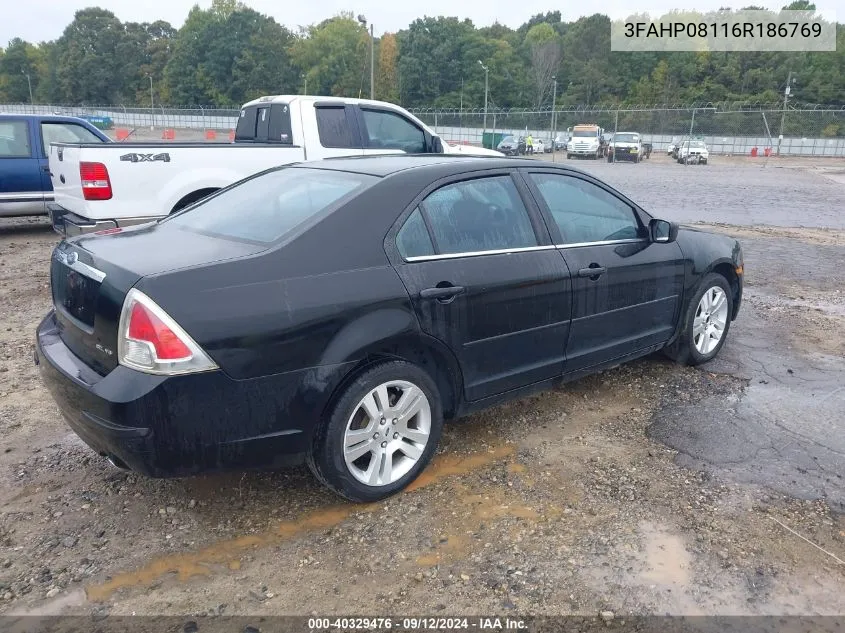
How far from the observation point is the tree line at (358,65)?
8862 centimetres

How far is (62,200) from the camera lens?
291 inches

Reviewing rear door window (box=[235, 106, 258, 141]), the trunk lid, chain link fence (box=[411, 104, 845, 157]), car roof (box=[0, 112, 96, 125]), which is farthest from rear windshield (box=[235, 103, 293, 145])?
chain link fence (box=[411, 104, 845, 157])

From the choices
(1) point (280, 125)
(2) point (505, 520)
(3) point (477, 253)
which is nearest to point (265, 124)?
(1) point (280, 125)

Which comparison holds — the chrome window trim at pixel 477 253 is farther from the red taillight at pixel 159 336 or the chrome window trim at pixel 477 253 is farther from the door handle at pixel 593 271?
the red taillight at pixel 159 336

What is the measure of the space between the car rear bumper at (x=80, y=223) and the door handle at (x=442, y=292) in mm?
4685

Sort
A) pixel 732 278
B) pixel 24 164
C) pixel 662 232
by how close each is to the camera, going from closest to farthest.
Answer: pixel 662 232 → pixel 732 278 → pixel 24 164

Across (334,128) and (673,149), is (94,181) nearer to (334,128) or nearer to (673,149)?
(334,128)

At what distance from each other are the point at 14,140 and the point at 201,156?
4.18 meters

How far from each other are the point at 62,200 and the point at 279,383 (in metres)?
5.79

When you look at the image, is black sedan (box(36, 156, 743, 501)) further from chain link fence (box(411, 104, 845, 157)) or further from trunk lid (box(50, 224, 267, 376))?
chain link fence (box(411, 104, 845, 157))

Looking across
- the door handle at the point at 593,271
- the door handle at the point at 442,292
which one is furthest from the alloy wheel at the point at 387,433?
the door handle at the point at 593,271

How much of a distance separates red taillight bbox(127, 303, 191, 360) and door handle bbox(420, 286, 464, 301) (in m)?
1.13

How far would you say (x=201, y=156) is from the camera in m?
7.36

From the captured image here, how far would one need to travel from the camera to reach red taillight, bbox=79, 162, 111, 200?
671cm
